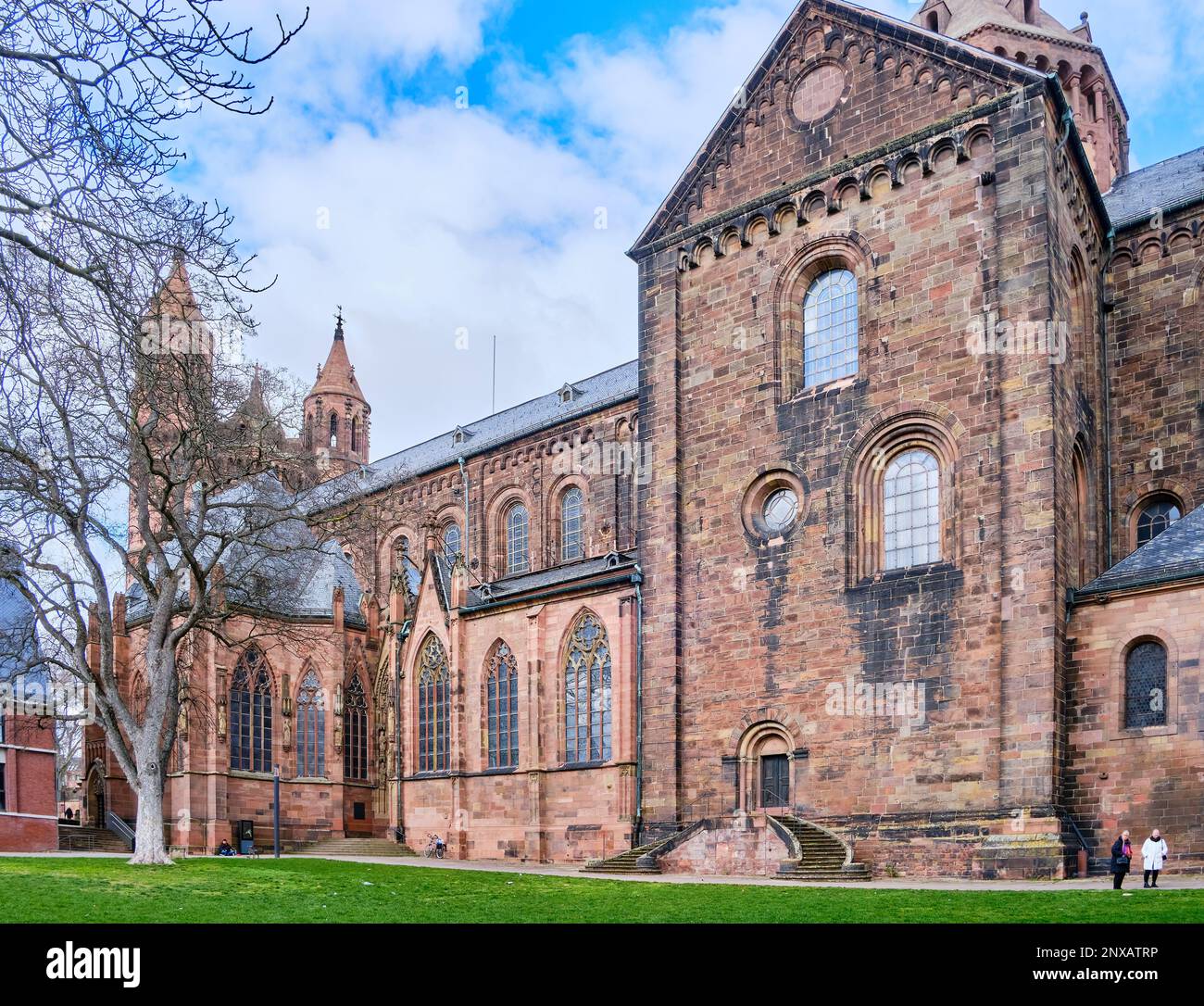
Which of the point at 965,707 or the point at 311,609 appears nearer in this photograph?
the point at 965,707

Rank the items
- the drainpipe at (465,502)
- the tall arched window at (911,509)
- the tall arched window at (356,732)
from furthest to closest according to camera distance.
Result: the drainpipe at (465,502) → the tall arched window at (356,732) → the tall arched window at (911,509)

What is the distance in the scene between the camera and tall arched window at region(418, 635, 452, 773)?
4209 centimetres

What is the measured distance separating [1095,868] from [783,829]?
20.7ft

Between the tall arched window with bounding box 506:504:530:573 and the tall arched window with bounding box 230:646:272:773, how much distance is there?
33.5 ft

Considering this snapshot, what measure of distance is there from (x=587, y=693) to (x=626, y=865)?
7.49m

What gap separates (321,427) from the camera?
7719cm

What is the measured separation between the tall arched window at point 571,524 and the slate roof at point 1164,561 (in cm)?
2205

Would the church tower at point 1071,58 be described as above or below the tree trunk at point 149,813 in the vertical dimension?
above

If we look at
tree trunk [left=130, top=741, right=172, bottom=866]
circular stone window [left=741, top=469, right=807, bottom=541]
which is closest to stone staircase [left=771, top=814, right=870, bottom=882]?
circular stone window [left=741, top=469, right=807, bottom=541]

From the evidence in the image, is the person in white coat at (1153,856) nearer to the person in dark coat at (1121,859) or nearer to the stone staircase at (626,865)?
the person in dark coat at (1121,859)

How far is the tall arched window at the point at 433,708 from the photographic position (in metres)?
42.1

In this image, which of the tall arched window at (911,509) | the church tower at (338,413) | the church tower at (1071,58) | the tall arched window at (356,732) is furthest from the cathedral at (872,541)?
the church tower at (338,413)
